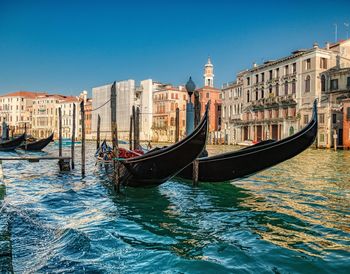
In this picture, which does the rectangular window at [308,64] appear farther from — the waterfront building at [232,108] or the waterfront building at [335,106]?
the waterfront building at [232,108]

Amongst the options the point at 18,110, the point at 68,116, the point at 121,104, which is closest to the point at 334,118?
the point at 121,104

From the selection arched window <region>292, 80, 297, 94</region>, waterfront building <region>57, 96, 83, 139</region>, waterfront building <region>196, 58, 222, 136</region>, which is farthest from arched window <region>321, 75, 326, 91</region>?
waterfront building <region>57, 96, 83, 139</region>

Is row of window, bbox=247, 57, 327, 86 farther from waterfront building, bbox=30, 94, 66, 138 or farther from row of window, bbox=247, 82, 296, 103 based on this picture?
waterfront building, bbox=30, 94, 66, 138

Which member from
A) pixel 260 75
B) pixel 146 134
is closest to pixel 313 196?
pixel 260 75

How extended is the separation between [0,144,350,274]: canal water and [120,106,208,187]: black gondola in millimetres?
306

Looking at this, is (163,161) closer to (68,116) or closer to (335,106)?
(335,106)

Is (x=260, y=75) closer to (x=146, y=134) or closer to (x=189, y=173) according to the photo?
(x=146, y=134)

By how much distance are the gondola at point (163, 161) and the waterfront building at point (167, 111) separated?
32699 millimetres

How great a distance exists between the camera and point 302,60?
25.9 meters

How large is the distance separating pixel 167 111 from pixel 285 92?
15.7 meters

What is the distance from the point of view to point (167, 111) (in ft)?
132

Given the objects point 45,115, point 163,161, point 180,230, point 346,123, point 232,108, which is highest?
point 45,115

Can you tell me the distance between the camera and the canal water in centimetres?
305

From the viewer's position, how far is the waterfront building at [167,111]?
131 feet
